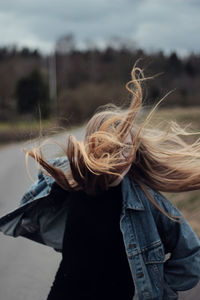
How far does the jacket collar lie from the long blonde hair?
0.06 m

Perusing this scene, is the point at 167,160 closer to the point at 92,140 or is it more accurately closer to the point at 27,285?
the point at 92,140

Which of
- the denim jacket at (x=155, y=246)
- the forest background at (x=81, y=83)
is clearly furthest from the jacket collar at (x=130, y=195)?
the forest background at (x=81, y=83)

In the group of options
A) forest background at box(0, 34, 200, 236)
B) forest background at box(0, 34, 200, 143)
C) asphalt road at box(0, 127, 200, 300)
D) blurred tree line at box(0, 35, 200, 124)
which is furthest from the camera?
blurred tree line at box(0, 35, 200, 124)

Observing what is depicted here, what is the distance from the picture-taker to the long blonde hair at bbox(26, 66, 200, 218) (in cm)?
235

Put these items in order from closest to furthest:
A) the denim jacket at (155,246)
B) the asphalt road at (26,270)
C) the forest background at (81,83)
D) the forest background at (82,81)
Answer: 1. the denim jacket at (155,246)
2. the asphalt road at (26,270)
3. the forest background at (81,83)
4. the forest background at (82,81)

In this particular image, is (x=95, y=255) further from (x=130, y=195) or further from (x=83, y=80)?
(x=83, y=80)

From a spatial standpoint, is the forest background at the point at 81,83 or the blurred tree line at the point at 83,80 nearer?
the forest background at the point at 81,83

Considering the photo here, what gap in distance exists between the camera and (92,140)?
241cm

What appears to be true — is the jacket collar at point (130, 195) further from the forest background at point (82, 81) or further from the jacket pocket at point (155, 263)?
the forest background at point (82, 81)

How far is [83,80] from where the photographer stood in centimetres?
4812

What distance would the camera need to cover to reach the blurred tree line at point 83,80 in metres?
31.2

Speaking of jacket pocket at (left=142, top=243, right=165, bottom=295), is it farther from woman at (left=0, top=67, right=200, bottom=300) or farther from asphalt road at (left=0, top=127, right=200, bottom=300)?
asphalt road at (left=0, top=127, right=200, bottom=300)

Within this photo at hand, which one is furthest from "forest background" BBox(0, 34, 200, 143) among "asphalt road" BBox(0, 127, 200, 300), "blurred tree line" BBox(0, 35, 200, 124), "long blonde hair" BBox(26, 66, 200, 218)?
"long blonde hair" BBox(26, 66, 200, 218)

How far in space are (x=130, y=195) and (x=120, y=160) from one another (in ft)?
0.60
